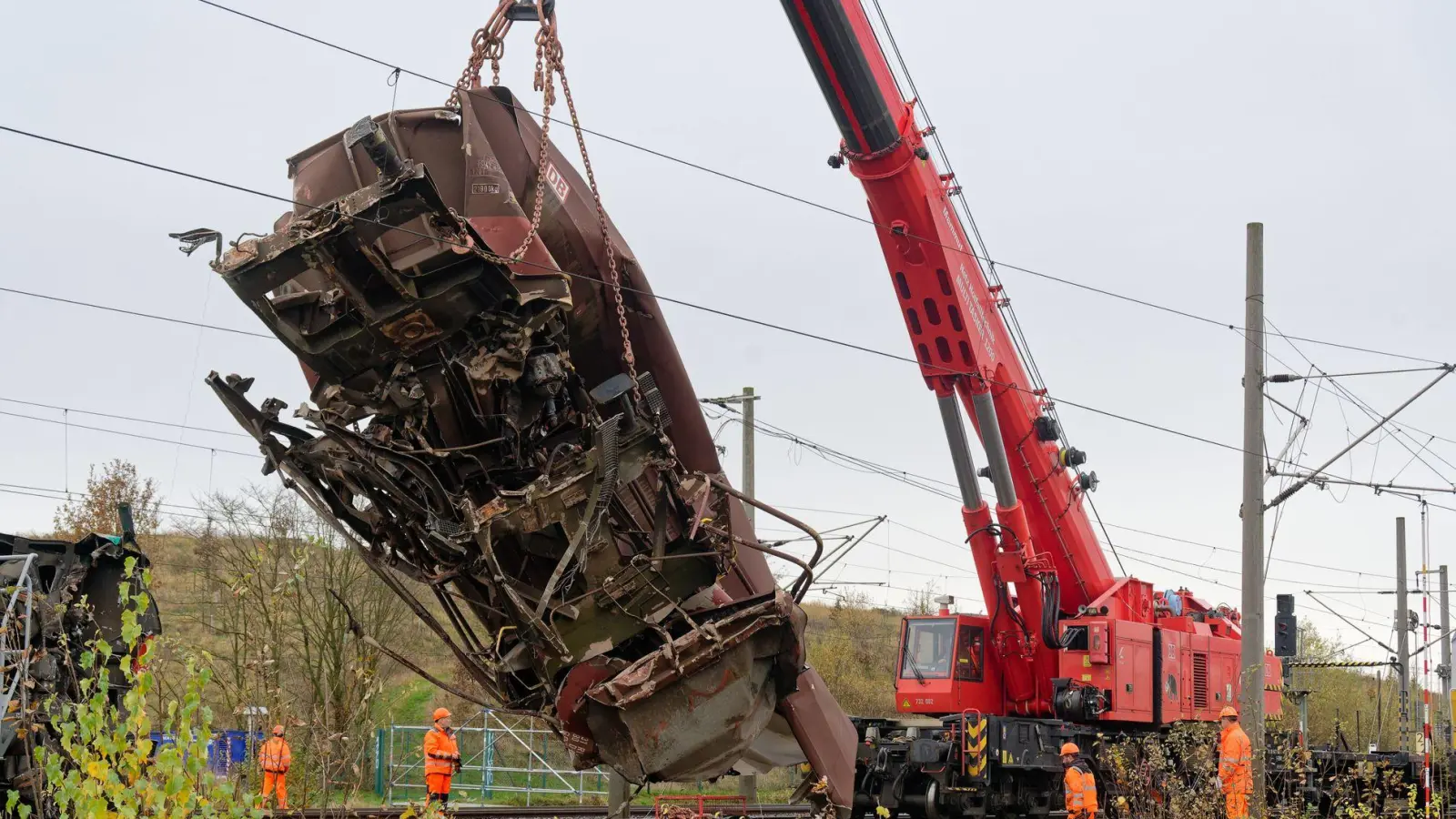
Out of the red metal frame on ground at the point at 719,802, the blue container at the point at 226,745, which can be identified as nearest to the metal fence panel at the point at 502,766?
the red metal frame on ground at the point at 719,802

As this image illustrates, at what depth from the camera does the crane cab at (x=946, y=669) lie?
14727 mm

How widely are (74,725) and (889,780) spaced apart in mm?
11322

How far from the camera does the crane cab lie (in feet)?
48.3

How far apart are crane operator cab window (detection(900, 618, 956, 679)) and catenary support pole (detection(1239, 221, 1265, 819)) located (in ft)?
11.0

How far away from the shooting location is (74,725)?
3.98 meters

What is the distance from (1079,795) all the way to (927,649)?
292 cm

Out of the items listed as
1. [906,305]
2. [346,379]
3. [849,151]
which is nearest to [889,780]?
[906,305]

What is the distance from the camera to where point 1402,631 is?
85.1 feet

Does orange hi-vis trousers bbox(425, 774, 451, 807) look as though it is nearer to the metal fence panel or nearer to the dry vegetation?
the dry vegetation

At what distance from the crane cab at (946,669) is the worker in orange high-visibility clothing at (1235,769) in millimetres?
3481


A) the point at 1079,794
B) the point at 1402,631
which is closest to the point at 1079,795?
the point at 1079,794

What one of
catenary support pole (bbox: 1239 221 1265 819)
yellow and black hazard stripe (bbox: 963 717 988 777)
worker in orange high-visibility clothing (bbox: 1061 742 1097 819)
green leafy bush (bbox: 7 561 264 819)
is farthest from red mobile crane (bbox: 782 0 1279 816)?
green leafy bush (bbox: 7 561 264 819)

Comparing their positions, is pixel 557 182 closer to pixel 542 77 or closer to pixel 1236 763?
pixel 542 77

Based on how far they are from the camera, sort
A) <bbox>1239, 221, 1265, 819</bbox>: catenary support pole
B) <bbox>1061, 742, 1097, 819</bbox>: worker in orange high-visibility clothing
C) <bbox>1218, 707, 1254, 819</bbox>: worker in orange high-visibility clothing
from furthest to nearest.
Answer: <bbox>1061, 742, 1097, 819</bbox>: worker in orange high-visibility clothing < <bbox>1239, 221, 1265, 819</bbox>: catenary support pole < <bbox>1218, 707, 1254, 819</bbox>: worker in orange high-visibility clothing
